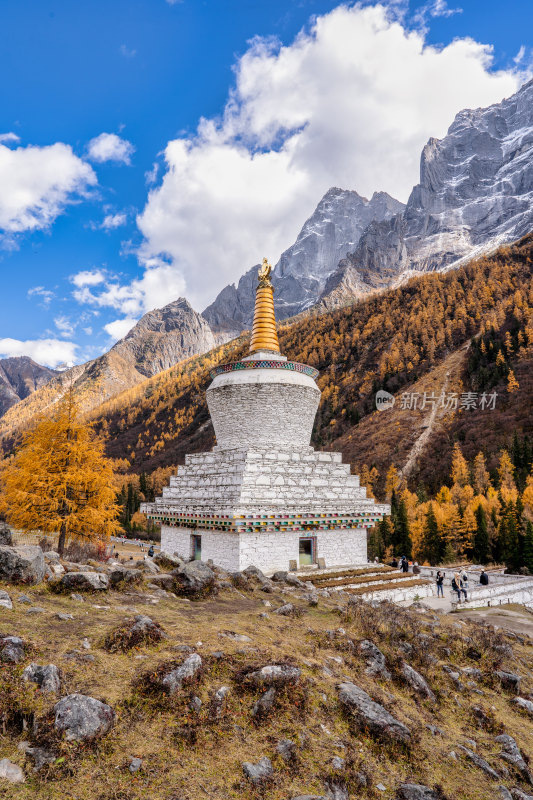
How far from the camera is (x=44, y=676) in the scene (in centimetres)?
425

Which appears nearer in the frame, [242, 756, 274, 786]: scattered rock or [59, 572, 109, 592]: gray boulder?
[242, 756, 274, 786]: scattered rock

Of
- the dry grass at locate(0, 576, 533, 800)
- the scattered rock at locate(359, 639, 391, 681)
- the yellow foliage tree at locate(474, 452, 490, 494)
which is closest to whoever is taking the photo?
the dry grass at locate(0, 576, 533, 800)

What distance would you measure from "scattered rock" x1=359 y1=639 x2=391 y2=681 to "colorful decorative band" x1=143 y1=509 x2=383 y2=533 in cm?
696

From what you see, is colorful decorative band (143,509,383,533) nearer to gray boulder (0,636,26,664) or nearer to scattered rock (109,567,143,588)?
scattered rock (109,567,143,588)

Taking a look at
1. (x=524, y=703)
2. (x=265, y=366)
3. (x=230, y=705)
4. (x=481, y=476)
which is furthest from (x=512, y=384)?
(x=230, y=705)

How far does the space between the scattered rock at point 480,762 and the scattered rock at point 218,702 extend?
2.65 m

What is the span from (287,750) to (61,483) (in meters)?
12.3

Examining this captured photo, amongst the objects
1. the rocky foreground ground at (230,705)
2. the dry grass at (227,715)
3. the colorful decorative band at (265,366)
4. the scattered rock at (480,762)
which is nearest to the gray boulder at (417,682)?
the rocky foreground ground at (230,705)

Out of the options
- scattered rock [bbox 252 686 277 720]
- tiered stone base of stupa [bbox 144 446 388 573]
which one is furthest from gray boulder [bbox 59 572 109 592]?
tiered stone base of stupa [bbox 144 446 388 573]

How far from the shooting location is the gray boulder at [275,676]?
492 cm

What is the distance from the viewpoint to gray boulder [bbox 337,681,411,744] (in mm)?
4785

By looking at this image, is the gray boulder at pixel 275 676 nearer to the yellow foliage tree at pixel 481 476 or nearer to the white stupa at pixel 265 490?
the white stupa at pixel 265 490

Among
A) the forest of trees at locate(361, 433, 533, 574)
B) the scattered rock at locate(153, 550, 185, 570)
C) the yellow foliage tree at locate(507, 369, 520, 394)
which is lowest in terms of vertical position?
the forest of trees at locate(361, 433, 533, 574)

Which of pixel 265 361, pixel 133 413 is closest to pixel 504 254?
pixel 133 413
